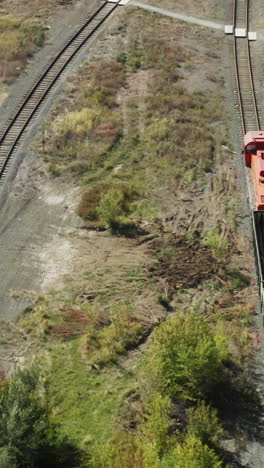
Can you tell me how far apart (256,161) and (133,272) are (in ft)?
22.5

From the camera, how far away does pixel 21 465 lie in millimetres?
17859

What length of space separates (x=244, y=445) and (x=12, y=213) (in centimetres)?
1467

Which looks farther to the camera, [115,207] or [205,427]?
[115,207]

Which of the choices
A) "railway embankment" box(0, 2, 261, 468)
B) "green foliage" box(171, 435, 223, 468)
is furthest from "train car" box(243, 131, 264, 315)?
"green foliage" box(171, 435, 223, 468)

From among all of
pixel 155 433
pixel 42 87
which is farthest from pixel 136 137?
pixel 155 433

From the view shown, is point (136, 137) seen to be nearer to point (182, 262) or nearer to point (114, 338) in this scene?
point (182, 262)

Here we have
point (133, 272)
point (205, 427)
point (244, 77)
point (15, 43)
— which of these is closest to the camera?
point (205, 427)

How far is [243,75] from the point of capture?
37.3 m

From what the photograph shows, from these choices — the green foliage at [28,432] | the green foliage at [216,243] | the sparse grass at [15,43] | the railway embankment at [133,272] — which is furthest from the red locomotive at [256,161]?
the sparse grass at [15,43]

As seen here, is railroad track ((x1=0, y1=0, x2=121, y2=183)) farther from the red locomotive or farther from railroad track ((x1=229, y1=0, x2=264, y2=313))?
the red locomotive

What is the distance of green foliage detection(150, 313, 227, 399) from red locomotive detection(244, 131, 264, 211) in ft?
20.8

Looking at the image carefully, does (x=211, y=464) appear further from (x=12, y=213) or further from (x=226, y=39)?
(x=226, y=39)

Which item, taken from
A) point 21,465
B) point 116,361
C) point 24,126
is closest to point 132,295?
point 116,361

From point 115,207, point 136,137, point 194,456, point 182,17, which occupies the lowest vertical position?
point 194,456
